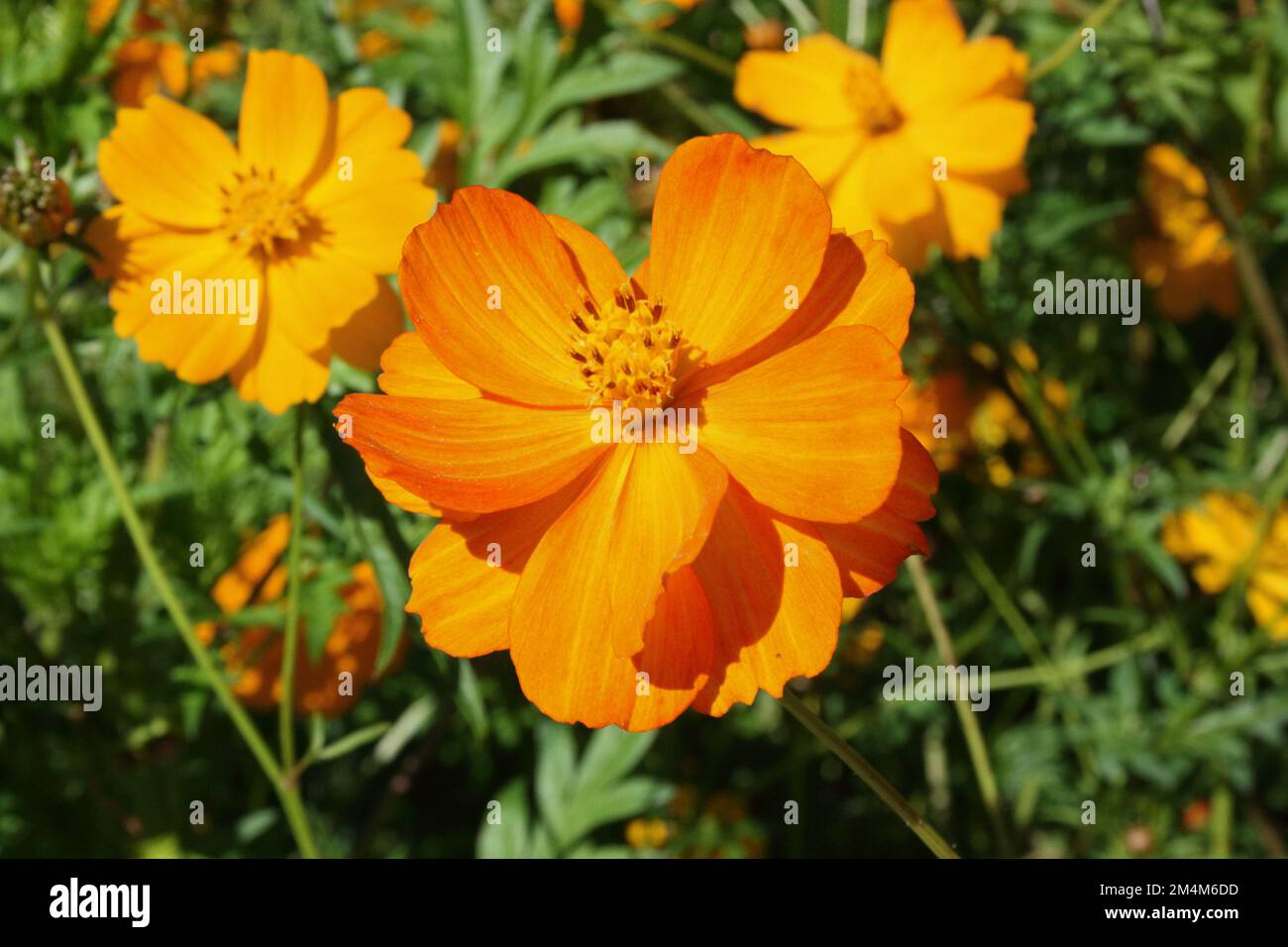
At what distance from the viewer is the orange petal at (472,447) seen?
0.90 m

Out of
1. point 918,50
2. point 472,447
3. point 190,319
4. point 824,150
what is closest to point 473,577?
point 472,447

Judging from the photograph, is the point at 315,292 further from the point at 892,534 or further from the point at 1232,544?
the point at 1232,544

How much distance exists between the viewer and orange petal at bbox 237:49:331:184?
127 cm

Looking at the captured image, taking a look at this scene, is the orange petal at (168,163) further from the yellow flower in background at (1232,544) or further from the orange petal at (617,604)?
the yellow flower in background at (1232,544)

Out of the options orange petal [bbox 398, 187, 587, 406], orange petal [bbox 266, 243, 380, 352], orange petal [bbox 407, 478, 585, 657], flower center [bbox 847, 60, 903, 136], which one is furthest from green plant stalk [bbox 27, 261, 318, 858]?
flower center [bbox 847, 60, 903, 136]

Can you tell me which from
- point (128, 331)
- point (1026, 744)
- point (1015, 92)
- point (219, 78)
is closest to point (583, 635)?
point (128, 331)

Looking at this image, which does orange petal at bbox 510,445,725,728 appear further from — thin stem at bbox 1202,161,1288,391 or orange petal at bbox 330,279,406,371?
thin stem at bbox 1202,161,1288,391

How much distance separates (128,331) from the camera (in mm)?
1201

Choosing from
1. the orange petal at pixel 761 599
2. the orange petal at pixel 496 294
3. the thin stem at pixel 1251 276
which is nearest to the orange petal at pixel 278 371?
the orange petal at pixel 496 294

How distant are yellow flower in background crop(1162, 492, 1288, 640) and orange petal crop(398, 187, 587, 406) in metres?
1.32

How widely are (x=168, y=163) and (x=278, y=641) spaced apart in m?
0.73

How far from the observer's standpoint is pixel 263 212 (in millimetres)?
1291
